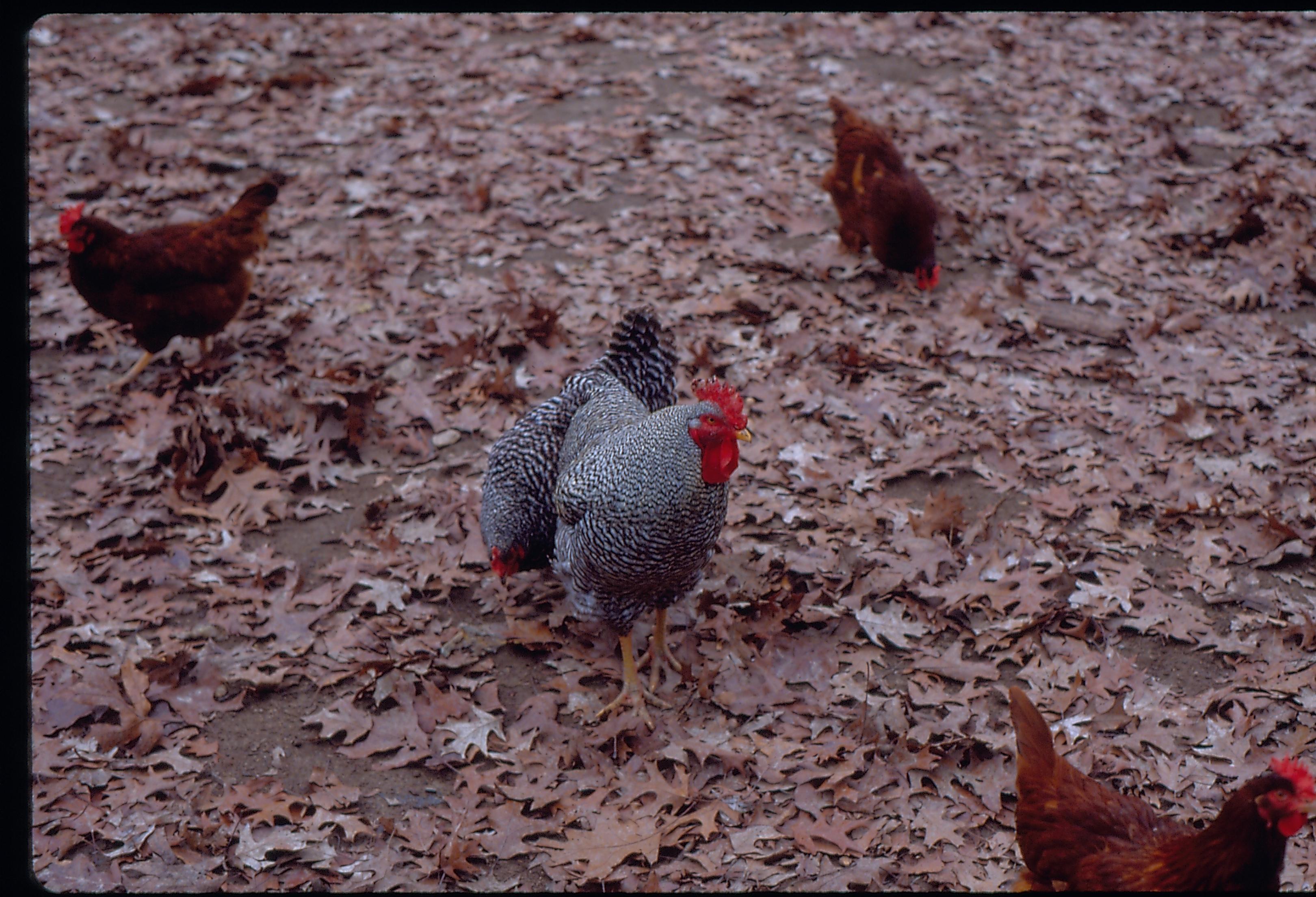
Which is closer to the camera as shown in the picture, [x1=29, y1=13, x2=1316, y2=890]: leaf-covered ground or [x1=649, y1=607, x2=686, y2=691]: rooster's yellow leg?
[x1=29, y1=13, x2=1316, y2=890]: leaf-covered ground

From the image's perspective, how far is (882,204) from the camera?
7.15m

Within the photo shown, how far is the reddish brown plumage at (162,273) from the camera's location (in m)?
6.32

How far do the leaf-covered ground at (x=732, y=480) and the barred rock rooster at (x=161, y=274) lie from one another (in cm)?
40

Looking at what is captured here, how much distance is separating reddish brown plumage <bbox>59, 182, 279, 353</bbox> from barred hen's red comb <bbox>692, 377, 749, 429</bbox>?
4.49m

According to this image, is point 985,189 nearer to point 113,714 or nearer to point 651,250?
point 651,250

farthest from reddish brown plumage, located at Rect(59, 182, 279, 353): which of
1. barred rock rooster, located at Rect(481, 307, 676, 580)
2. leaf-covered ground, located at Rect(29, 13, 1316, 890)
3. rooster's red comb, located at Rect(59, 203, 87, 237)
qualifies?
barred rock rooster, located at Rect(481, 307, 676, 580)

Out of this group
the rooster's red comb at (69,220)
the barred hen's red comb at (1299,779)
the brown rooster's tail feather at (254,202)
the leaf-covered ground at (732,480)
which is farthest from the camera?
the brown rooster's tail feather at (254,202)

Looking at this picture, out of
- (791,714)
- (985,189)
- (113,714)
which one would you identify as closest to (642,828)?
(791,714)

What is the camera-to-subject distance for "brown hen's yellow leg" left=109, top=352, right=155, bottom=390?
6586 mm

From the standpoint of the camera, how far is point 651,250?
7.84 metres

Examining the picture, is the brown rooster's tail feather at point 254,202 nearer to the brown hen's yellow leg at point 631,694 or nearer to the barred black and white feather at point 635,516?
the barred black and white feather at point 635,516

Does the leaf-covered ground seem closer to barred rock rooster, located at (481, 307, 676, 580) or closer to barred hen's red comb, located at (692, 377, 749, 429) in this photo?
barred rock rooster, located at (481, 307, 676, 580)

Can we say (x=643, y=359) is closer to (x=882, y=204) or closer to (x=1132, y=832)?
(x=1132, y=832)

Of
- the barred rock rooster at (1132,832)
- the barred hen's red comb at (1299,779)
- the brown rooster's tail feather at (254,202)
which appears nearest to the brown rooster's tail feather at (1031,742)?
the barred rock rooster at (1132,832)
